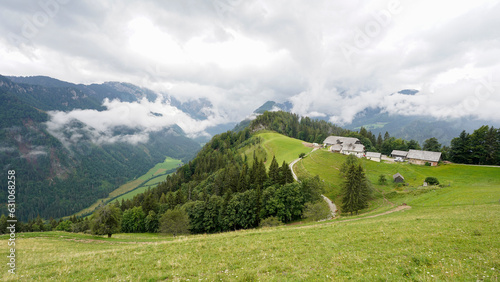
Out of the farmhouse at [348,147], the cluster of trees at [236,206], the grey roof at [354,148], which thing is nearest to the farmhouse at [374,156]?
the farmhouse at [348,147]

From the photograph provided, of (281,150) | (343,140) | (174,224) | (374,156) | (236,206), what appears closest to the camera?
(174,224)

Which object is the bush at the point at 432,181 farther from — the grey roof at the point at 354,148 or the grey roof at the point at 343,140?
the grey roof at the point at 343,140

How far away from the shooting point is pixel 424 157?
3314 inches

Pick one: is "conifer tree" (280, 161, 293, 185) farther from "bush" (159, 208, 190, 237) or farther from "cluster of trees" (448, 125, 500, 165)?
"cluster of trees" (448, 125, 500, 165)

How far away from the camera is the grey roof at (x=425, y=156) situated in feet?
267

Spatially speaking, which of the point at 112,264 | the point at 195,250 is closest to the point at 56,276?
the point at 112,264

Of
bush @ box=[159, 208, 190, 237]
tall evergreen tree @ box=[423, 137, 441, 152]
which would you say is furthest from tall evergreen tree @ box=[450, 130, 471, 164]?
bush @ box=[159, 208, 190, 237]

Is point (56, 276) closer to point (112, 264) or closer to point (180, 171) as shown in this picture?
point (112, 264)

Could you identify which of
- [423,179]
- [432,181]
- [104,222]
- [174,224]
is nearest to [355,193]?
[432,181]

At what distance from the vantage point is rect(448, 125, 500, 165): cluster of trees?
76.0 m

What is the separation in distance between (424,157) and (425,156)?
26.4 inches

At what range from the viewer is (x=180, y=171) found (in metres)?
143

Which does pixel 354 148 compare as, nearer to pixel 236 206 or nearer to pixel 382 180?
pixel 382 180

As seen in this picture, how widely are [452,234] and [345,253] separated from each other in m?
10.5
